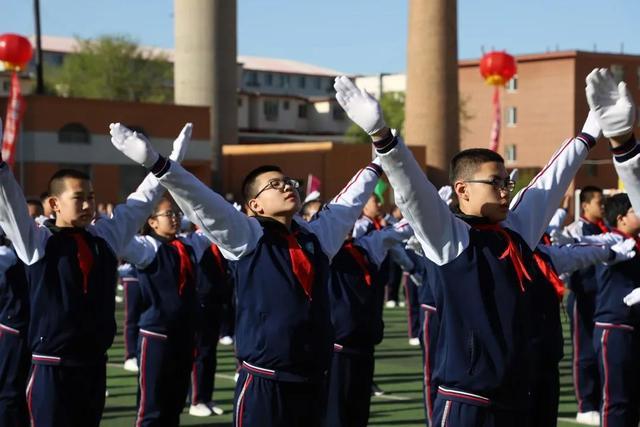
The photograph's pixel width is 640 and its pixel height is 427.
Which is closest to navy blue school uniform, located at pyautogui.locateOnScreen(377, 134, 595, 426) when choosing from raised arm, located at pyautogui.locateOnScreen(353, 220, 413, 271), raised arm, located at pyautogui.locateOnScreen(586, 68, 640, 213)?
Result: raised arm, located at pyautogui.locateOnScreen(586, 68, 640, 213)

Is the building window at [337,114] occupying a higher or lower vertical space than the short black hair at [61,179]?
higher

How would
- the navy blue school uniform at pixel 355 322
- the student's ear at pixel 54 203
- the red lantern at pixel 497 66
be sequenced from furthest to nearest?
the red lantern at pixel 497 66, the navy blue school uniform at pixel 355 322, the student's ear at pixel 54 203

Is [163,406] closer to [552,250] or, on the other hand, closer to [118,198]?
[552,250]

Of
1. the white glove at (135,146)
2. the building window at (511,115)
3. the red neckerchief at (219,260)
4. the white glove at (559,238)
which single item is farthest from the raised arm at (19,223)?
the building window at (511,115)

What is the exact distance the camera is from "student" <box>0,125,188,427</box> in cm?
649

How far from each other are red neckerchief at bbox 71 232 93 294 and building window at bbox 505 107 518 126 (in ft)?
219

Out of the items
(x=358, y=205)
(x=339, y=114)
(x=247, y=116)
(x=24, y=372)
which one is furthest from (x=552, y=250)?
(x=339, y=114)

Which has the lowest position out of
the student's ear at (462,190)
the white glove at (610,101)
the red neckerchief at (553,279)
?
the red neckerchief at (553,279)

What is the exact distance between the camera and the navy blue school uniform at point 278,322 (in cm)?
583

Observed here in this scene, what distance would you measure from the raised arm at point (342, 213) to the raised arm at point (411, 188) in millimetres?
1175

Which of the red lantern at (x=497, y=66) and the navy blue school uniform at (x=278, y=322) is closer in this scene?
the navy blue school uniform at (x=278, y=322)

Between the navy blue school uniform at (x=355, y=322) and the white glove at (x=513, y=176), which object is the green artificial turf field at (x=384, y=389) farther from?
the white glove at (x=513, y=176)

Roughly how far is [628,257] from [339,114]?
258ft

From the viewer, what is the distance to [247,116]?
258 ft
